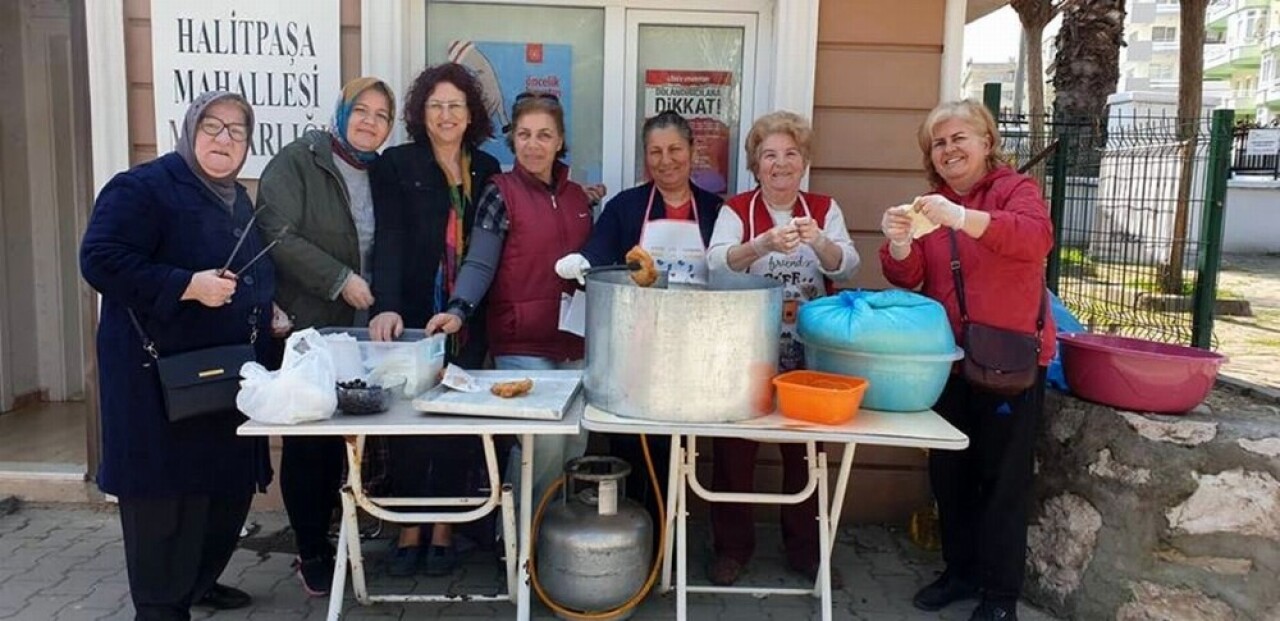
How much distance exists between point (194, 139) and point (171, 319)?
19.7 inches

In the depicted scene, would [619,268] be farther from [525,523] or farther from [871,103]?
[871,103]

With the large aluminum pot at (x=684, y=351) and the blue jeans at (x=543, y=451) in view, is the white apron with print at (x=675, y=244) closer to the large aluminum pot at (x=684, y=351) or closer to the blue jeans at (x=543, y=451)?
the blue jeans at (x=543, y=451)

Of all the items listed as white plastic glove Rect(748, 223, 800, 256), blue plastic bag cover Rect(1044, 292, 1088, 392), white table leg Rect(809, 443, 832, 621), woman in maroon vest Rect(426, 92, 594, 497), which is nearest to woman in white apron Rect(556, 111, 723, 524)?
woman in maroon vest Rect(426, 92, 594, 497)

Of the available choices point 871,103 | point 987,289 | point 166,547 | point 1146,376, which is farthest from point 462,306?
point 1146,376

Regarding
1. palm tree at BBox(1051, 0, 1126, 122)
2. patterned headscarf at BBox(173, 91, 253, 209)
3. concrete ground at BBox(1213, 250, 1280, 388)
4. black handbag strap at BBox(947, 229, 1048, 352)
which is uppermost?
palm tree at BBox(1051, 0, 1126, 122)

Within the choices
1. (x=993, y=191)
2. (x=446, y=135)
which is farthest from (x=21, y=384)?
(x=993, y=191)

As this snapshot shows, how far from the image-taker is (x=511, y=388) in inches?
94.7

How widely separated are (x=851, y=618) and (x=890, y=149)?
181 centimetres

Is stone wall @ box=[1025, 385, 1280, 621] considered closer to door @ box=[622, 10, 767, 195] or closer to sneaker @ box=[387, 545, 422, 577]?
door @ box=[622, 10, 767, 195]

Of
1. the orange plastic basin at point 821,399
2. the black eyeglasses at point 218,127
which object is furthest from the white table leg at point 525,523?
the black eyeglasses at point 218,127

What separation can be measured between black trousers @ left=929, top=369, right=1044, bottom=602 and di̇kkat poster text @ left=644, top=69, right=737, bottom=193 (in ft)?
4.62

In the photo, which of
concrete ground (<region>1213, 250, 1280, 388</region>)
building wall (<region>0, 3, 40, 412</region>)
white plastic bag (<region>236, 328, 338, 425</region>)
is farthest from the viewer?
concrete ground (<region>1213, 250, 1280, 388</region>)

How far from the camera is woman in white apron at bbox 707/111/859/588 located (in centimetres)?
277

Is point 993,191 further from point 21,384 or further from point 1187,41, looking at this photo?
point 1187,41
